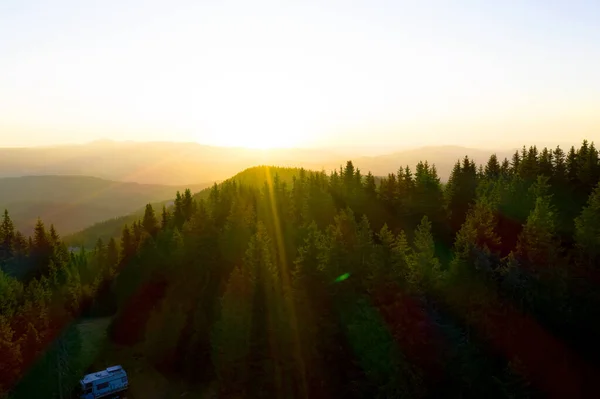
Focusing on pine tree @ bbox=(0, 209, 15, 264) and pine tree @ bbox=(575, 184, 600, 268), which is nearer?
pine tree @ bbox=(575, 184, 600, 268)

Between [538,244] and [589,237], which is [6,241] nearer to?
[538,244]

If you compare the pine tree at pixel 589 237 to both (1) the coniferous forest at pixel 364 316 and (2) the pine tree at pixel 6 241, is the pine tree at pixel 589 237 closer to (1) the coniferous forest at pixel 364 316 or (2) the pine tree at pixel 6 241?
(1) the coniferous forest at pixel 364 316

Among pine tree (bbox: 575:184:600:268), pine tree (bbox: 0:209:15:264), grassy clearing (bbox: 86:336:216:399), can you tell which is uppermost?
pine tree (bbox: 575:184:600:268)

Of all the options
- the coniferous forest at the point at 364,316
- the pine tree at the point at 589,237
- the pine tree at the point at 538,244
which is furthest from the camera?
the pine tree at the point at 589,237

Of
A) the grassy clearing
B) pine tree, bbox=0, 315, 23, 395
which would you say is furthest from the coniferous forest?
the grassy clearing

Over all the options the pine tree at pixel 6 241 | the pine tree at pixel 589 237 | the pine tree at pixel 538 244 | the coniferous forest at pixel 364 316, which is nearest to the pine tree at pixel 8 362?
the coniferous forest at pixel 364 316

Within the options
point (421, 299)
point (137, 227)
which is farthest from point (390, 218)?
point (137, 227)

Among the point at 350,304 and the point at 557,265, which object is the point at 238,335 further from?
the point at 557,265

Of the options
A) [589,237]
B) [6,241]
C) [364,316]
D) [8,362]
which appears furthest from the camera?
[6,241]

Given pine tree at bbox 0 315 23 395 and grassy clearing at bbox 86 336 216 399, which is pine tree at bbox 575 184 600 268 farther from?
pine tree at bbox 0 315 23 395

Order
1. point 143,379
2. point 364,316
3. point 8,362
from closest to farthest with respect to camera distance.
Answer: point 364,316
point 8,362
point 143,379

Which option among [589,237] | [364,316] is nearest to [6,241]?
[364,316]

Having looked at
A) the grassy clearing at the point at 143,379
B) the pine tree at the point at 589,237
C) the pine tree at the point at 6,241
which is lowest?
the grassy clearing at the point at 143,379
